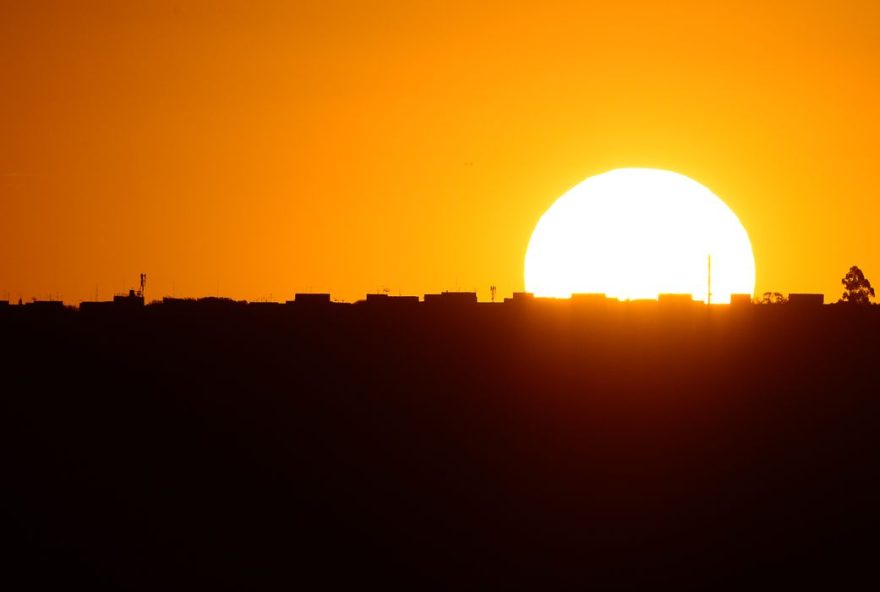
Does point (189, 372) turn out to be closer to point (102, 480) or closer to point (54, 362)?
point (54, 362)

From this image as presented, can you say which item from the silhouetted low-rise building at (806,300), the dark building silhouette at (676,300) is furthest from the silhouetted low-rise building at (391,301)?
the silhouetted low-rise building at (806,300)

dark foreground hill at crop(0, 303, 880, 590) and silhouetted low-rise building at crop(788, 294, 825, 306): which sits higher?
silhouetted low-rise building at crop(788, 294, 825, 306)

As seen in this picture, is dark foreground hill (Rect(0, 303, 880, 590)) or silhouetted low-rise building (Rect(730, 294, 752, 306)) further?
silhouetted low-rise building (Rect(730, 294, 752, 306))

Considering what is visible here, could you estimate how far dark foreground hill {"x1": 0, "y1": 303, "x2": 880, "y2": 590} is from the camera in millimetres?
45031

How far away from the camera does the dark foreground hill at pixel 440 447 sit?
4503cm

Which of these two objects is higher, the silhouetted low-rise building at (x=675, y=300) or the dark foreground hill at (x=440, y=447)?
the silhouetted low-rise building at (x=675, y=300)

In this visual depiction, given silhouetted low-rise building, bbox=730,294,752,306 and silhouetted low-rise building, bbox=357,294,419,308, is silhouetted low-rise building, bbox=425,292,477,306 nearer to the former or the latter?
silhouetted low-rise building, bbox=357,294,419,308

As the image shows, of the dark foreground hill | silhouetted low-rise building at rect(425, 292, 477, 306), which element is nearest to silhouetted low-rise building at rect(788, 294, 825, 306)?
the dark foreground hill

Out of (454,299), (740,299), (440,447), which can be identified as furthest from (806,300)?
(440,447)

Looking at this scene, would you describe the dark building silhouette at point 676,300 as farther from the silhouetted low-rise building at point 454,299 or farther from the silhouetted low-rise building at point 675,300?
the silhouetted low-rise building at point 454,299

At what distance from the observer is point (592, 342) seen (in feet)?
205

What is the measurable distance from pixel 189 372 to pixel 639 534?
21.7m

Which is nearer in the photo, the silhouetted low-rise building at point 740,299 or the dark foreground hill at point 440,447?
the dark foreground hill at point 440,447

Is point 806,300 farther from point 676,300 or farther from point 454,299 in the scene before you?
point 454,299
